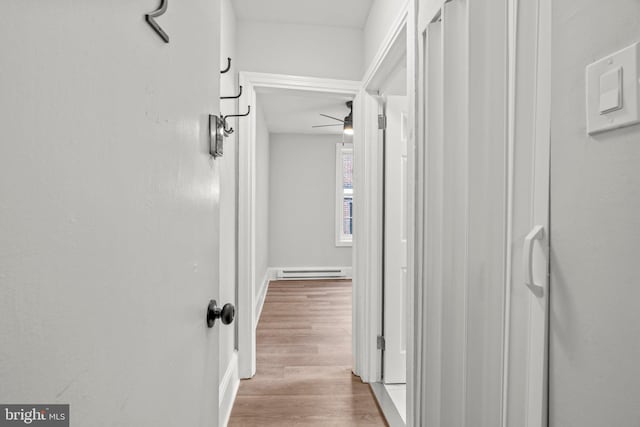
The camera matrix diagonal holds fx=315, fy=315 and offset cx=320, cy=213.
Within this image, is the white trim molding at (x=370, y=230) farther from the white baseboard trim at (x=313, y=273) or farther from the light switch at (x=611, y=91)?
the white baseboard trim at (x=313, y=273)

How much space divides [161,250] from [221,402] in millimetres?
1465

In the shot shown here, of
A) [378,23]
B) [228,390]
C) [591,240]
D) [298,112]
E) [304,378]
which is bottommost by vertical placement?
[304,378]

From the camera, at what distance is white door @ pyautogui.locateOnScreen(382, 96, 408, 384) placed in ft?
7.06

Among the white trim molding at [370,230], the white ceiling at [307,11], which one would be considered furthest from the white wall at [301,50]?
the white trim molding at [370,230]

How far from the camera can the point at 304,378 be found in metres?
2.21

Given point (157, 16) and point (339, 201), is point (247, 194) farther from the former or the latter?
point (339, 201)

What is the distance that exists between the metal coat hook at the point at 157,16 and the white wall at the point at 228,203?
1.20 meters

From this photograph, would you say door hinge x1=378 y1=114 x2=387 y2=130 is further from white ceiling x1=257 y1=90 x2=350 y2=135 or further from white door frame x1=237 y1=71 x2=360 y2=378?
white ceiling x1=257 y1=90 x2=350 y2=135

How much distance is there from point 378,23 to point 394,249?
1.42 metres

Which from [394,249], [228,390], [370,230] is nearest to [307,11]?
[370,230]

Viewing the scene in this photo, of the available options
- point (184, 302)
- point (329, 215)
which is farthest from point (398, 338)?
point (329, 215)

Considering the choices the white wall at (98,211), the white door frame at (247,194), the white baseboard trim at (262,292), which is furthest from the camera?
the white baseboard trim at (262,292)

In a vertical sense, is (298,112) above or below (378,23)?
above

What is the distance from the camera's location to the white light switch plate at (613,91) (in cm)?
48
